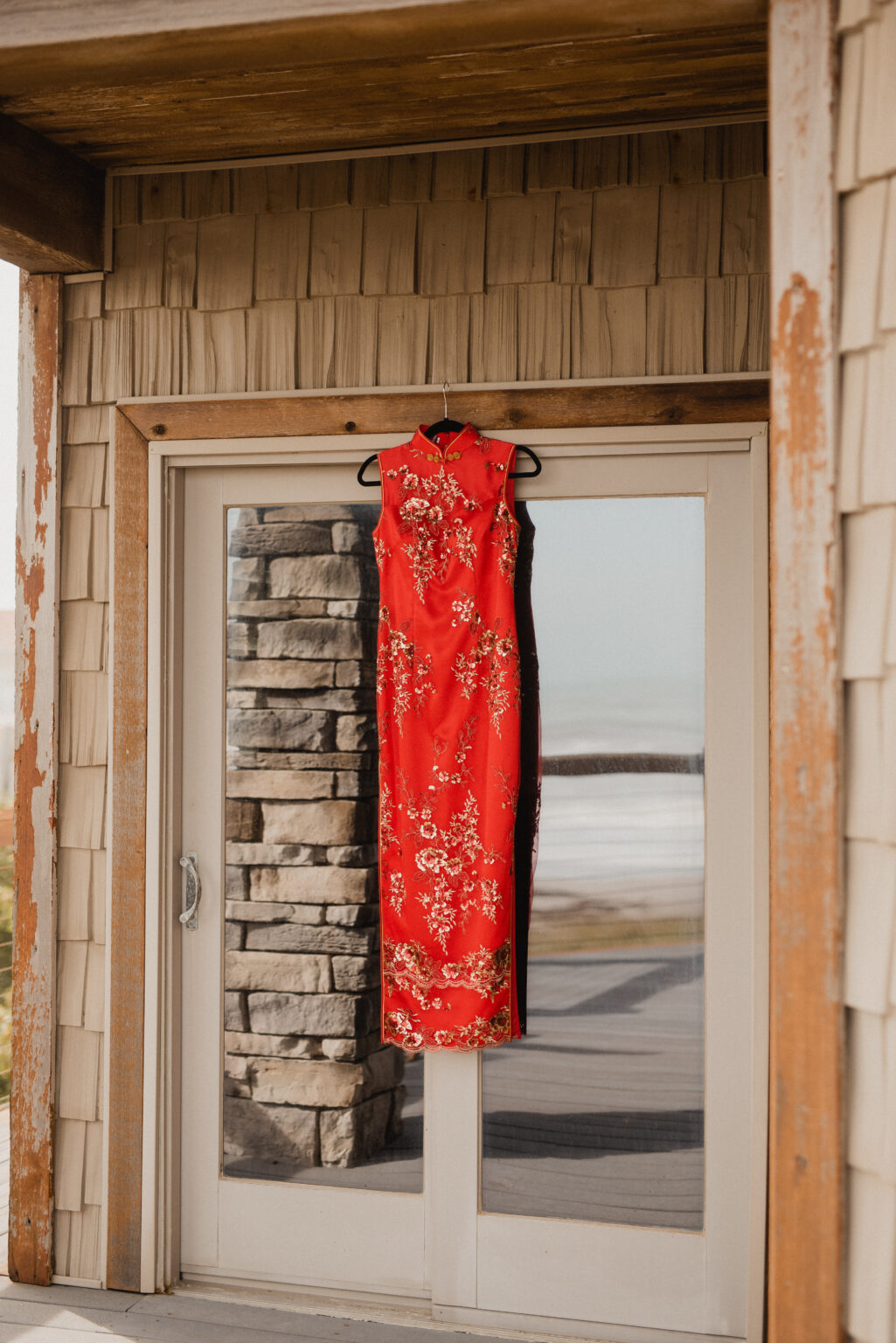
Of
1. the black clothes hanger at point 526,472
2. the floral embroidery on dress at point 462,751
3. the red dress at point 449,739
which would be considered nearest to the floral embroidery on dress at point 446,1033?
the red dress at point 449,739

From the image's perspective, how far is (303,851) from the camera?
278cm

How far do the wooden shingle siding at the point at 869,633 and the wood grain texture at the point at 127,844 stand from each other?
6.12 ft

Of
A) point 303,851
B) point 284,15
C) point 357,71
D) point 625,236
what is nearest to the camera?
point 284,15

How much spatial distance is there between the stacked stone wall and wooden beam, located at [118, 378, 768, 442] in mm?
221

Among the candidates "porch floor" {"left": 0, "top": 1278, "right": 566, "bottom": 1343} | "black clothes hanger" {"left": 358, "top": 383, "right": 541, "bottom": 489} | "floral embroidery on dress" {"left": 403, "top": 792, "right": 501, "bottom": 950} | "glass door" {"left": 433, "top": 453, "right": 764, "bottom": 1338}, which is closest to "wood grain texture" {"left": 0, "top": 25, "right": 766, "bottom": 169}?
"black clothes hanger" {"left": 358, "top": 383, "right": 541, "bottom": 489}

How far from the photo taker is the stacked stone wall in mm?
2736

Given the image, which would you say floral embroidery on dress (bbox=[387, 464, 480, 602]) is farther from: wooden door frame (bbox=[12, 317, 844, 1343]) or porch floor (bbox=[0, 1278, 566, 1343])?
porch floor (bbox=[0, 1278, 566, 1343])

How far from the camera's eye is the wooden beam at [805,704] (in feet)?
4.82

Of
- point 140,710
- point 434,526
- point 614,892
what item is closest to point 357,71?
point 434,526

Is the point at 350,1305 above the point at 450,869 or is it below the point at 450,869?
below

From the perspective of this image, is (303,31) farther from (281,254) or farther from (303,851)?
(303,851)

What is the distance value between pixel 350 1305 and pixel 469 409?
2.18 metres

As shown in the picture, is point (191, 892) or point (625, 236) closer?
point (625, 236)

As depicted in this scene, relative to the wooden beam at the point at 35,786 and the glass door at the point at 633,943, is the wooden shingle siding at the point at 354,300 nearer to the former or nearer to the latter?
the wooden beam at the point at 35,786
